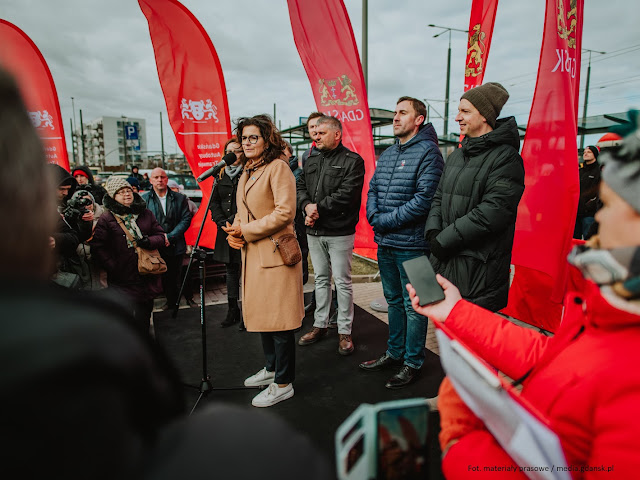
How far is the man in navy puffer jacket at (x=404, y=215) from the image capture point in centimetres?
329

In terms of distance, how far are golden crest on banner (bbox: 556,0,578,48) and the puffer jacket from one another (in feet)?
4.25

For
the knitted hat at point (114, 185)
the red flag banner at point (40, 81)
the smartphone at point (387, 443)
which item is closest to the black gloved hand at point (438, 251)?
the smartphone at point (387, 443)

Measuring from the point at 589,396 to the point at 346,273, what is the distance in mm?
3076

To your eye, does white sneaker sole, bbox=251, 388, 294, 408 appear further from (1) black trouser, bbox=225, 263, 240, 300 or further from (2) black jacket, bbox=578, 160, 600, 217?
(2) black jacket, bbox=578, 160, 600, 217

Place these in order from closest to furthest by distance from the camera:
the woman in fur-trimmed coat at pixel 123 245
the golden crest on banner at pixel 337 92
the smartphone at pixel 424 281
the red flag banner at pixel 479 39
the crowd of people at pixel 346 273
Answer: the crowd of people at pixel 346 273
the smartphone at pixel 424 281
the woman in fur-trimmed coat at pixel 123 245
the red flag banner at pixel 479 39
the golden crest on banner at pixel 337 92

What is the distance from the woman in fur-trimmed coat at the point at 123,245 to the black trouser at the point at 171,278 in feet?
4.18

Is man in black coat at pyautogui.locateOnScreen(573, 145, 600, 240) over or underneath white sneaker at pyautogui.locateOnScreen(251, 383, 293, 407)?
over

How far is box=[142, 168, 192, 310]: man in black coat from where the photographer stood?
5176 mm

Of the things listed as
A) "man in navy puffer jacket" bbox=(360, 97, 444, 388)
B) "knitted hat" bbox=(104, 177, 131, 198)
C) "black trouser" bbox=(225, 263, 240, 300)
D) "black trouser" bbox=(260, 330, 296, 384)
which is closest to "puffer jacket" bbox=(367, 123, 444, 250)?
"man in navy puffer jacket" bbox=(360, 97, 444, 388)

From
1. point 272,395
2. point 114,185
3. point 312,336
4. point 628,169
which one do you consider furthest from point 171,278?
point 628,169

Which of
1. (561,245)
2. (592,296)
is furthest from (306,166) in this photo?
(592,296)

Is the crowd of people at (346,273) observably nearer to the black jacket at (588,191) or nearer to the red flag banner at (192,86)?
the black jacket at (588,191)

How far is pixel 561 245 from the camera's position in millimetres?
3500

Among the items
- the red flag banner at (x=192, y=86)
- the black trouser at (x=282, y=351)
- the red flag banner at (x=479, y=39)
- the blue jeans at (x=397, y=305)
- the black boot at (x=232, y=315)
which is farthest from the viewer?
the red flag banner at (x=192, y=86)
